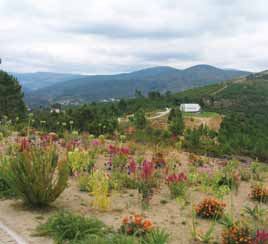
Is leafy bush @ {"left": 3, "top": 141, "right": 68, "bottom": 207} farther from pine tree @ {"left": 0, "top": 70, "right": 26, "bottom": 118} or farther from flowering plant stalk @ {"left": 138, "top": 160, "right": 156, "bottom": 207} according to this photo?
pine tree @ {"left": 0, "top": 70, "right": 26, "bottom": 118}

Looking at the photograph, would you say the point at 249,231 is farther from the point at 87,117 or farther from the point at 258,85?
the point at 258,85

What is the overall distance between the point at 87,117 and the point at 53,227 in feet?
69.0

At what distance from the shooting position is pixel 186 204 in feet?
18.3

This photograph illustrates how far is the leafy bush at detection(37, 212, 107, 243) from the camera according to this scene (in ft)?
12.5

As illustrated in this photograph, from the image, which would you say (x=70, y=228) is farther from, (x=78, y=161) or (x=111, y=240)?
(x=78, y=161)

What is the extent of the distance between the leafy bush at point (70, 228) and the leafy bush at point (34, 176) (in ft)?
2.56

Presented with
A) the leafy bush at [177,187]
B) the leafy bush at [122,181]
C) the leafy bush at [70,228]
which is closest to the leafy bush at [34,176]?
the leafy bush at [70,228]

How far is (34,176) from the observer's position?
473 centimetres

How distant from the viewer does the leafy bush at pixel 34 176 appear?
4.73 m

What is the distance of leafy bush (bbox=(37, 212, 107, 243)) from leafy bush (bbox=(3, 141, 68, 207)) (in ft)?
2.56

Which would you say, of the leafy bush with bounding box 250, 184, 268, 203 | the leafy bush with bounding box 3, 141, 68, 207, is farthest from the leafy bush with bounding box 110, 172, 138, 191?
the leafy bush with bounding box 250, 184, 268, 203

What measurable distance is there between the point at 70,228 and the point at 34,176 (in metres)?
1.15

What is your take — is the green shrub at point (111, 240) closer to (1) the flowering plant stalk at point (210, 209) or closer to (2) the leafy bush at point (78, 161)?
(1) the flowering plant stalk at point (210, 209)

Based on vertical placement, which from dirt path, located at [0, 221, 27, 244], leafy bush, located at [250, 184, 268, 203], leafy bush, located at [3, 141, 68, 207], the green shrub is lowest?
leafy bush, located at [250, 184, 268, 203]
